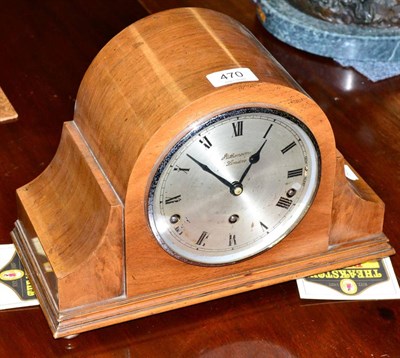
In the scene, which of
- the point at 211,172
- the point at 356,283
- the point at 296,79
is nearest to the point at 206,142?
the point at 211,172

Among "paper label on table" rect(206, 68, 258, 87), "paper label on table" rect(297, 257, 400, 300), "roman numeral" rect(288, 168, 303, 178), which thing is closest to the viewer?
"paper label on table" rect(206, 68, 258, 87)

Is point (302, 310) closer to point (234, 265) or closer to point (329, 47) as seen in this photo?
point (234, 265)

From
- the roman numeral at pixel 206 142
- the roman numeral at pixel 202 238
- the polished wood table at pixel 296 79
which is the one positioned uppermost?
the roman numeral at pixel 206 142

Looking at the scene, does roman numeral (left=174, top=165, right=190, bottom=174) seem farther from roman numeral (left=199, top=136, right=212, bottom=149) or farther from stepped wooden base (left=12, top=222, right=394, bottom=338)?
stepped wooden base (left=12, top=222, right=394, bottom=338)

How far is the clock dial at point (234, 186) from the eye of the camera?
162 centimetres

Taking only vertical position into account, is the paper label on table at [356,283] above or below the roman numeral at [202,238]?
below

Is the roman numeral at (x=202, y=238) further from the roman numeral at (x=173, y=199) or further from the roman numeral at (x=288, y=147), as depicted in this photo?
the roman numeral at (x=288, y=147)

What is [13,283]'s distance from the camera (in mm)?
1822

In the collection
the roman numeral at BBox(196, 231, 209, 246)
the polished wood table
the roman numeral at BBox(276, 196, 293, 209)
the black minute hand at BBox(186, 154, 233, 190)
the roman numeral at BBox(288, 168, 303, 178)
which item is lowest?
the polished wood table

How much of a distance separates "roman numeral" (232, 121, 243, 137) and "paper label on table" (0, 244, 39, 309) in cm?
48

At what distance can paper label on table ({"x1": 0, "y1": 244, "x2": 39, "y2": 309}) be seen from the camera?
5.84 ft

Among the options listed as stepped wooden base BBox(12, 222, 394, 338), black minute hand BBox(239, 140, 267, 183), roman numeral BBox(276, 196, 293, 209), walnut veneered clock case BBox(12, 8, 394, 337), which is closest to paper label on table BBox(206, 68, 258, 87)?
walnut veneered clock case BBox(12, 8, 394, 337)

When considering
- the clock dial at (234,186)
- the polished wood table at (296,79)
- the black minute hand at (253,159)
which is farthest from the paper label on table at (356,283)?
the black minute hand at (253,159)

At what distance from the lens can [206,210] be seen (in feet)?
5.52
